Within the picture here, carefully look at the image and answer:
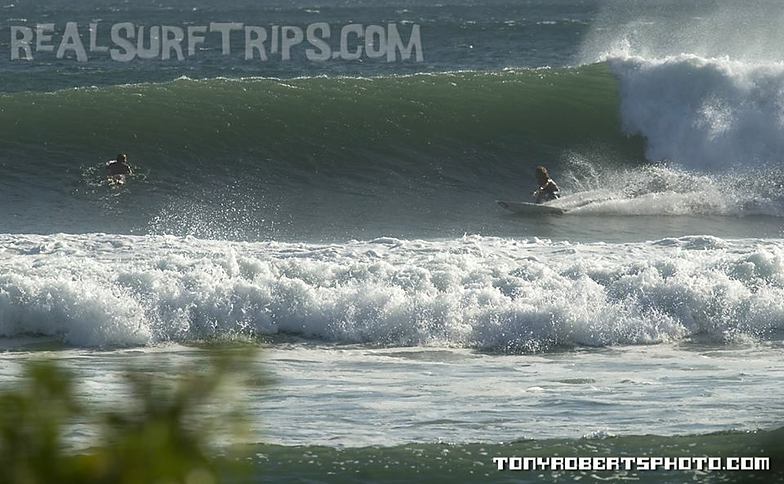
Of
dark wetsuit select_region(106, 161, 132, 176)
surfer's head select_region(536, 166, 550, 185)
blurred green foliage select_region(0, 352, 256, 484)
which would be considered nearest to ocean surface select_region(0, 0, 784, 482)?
blurred green foliage select_region(0, 352, 256, 484)

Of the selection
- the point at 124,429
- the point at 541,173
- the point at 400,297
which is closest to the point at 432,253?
the point at 400,297

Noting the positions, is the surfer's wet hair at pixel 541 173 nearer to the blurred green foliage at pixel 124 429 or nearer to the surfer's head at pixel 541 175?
the surfer's head at pixel 541 175

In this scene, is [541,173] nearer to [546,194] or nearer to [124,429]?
[546,194]

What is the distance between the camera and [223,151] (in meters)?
24.9

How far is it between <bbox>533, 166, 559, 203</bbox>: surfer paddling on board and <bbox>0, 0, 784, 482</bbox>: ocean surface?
0.36m

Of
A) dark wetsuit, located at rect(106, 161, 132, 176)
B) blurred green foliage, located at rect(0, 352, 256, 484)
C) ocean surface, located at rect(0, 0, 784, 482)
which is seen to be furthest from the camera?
dark wetsuit, located at rect(106, 161, 132, 176)

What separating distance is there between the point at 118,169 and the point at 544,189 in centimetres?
734

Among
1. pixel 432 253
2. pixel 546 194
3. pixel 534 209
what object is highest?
pixel 546 194

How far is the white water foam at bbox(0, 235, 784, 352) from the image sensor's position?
12719mm

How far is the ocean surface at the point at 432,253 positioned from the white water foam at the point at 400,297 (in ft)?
0.10

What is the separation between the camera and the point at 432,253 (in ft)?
50.6

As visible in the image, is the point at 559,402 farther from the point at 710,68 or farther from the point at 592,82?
the point at 592,82

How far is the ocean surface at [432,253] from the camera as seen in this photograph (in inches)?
360

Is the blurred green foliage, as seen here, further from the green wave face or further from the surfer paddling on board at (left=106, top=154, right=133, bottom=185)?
the green wave face
